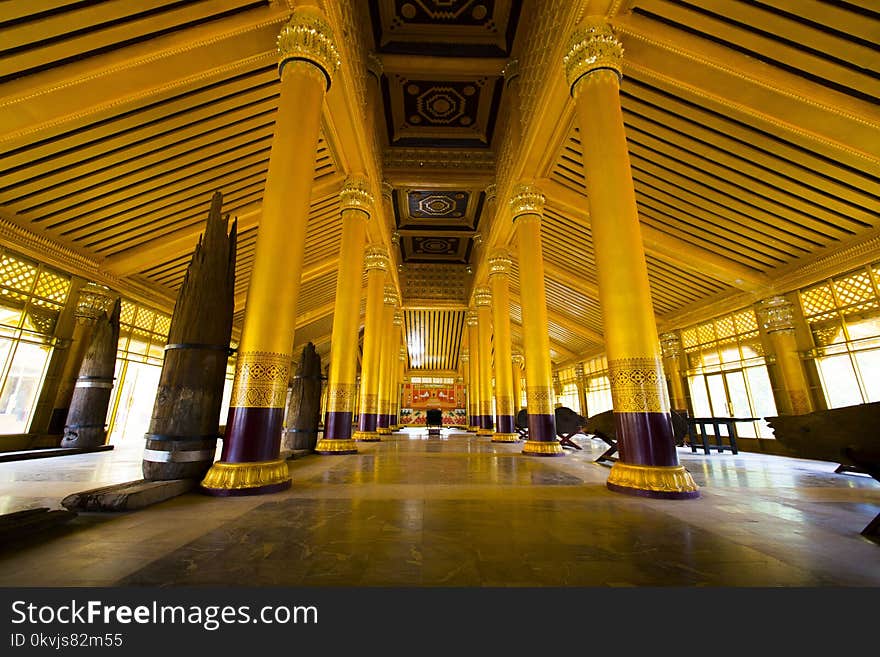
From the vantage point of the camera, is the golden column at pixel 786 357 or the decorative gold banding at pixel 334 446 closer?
the decorative gold banding at pixel 334 446

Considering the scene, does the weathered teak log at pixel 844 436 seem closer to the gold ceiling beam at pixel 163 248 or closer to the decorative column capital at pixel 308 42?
the decorative column capital at pixel 308 42

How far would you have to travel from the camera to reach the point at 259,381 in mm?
3078

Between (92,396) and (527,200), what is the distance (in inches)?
Answer: 368

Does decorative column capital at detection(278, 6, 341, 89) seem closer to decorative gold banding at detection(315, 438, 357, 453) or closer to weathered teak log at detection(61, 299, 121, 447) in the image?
decorative gold banding at detection(315, 438, 357, 453)

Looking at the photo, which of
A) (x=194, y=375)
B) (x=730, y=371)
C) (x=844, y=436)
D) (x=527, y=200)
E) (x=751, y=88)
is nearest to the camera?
(x=844, y=436)

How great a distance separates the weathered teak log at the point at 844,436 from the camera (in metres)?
2.08

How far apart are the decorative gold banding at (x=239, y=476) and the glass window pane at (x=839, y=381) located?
948 cm

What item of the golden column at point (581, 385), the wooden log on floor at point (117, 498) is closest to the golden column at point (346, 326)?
the wooden log on floor at point (117, 498)

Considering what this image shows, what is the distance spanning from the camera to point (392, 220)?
1198 cm

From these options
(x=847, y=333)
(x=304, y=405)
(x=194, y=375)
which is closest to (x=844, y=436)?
(x=194, y=375)

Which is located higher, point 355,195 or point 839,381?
point 355,195

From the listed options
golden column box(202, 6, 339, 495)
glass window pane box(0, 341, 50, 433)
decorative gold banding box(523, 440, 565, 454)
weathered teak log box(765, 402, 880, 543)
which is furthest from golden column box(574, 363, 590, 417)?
glass window pane box(0, 341, 50, 433)

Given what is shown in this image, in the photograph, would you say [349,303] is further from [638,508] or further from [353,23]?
[638,508]

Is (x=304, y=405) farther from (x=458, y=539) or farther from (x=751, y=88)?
(x=751, y=88)
